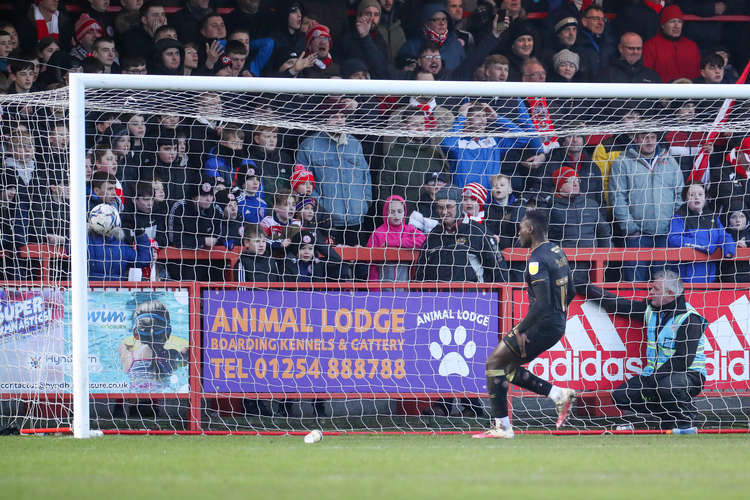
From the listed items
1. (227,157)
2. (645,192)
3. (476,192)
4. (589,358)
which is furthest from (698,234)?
(227,157)

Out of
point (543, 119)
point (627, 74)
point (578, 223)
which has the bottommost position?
point (578, 223)

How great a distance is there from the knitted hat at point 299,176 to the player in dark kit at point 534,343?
256cm

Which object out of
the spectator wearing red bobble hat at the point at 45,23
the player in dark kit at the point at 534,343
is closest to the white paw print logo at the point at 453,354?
the player in dark kit at the point at 534,343

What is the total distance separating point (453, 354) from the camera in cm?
896

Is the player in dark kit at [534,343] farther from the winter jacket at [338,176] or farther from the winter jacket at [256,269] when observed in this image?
the winter jacket at [338,176]

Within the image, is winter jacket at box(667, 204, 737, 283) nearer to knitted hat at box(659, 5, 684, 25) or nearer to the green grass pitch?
the green grass pitch

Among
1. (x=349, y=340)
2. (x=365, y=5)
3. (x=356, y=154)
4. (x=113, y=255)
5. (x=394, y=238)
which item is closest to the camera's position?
(x=349, y=340)

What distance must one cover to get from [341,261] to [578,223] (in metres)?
2.29

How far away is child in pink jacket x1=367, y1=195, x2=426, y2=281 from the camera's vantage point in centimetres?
955

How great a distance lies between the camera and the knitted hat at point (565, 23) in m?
11.7

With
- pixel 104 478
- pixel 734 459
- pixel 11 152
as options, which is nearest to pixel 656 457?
pixel 734 459

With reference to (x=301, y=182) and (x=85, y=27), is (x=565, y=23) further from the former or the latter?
(x=85, y=27)

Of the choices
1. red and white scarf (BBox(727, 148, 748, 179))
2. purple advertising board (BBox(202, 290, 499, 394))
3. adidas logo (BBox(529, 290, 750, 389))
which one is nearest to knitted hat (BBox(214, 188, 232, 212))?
purple advertising board (BBox(202, 290, 499, 394))

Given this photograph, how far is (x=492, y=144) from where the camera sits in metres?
10.2
